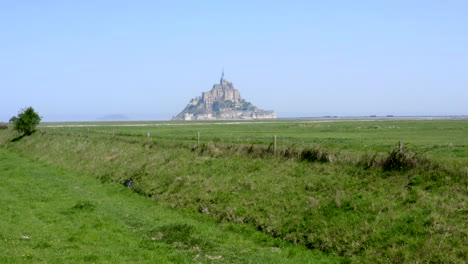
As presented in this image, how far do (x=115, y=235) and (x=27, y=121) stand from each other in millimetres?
67712

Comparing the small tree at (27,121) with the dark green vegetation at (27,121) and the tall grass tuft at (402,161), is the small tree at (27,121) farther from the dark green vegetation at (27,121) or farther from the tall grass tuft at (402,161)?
the tall grass tuft at (402,161)

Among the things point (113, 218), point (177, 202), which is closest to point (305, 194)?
point (177, 202)

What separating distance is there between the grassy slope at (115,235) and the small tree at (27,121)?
179 feet

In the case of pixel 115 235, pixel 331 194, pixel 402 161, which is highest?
pixel 402 161

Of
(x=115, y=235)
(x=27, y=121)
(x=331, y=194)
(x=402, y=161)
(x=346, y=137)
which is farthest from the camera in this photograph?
(x=27, y=121)

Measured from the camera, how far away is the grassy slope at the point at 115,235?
1644 cm

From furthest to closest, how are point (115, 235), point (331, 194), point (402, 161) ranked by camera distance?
point (402, 161)
point (331, 194)
point (115, 235)

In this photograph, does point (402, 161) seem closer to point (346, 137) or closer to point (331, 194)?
point (331, 194)

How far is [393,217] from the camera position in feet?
57.9

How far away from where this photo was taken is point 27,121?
259 ft

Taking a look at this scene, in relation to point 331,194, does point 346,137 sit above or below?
below

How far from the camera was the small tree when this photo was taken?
7931 centimetres

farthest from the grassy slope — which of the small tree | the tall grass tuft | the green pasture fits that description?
the small tree

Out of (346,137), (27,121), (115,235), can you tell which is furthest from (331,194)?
(27,121)
